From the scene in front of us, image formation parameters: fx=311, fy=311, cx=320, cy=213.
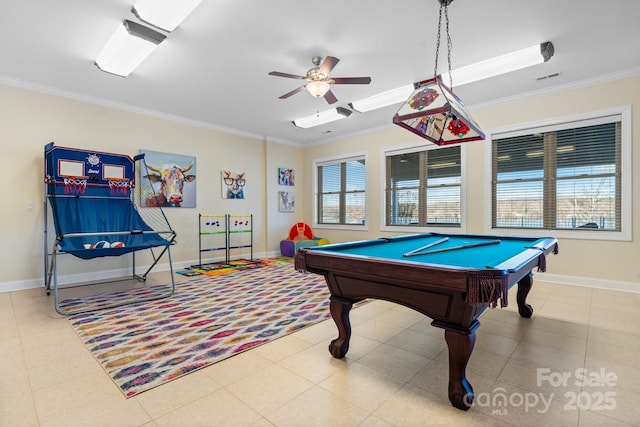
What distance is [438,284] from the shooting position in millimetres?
1668

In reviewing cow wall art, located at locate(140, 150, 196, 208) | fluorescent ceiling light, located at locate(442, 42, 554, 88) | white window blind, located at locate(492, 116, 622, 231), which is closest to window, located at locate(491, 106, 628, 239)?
white window blind, located at locate(492, 116, 622, 231)

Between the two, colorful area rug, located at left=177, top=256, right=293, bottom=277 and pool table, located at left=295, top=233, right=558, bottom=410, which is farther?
colorful area rug, located at left=177, top=256, right=293, bottom=277

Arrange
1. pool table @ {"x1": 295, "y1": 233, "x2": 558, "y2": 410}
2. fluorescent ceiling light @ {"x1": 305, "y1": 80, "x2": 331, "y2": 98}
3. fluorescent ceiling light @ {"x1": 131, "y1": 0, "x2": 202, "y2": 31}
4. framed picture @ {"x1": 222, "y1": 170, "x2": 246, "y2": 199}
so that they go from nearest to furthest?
pool table @ {"x1": 295, "y1": 233, "x2": 558, "y2": 410} → fluorescent ceiling light @ {"x1": 131, "y1": 0, "x2": 202, "y2": 31} → fluorescent ceiling light @ {"x1": 305, "y1": 80, "x2": 331, "y2": 98} → framed picture @ {"x1": 222, "y1": 170, "x2": 246, "y2": 199}

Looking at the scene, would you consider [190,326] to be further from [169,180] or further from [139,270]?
[169,180]

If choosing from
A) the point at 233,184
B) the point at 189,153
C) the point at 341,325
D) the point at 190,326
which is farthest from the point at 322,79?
the point at 233,184

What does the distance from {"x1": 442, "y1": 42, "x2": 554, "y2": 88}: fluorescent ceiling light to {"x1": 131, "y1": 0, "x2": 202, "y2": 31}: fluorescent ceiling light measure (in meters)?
2.67

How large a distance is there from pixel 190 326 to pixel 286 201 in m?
5.07

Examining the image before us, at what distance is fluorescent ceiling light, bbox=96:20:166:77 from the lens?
3.07 meters

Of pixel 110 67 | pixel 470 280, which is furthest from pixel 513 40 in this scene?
pixel 110 67

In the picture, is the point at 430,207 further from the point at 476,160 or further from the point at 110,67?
the point at 110,67

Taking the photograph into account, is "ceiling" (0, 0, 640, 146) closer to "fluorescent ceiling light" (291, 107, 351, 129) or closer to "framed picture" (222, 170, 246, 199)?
"fluorescent ceiling light" (291, 107, 351, 129)

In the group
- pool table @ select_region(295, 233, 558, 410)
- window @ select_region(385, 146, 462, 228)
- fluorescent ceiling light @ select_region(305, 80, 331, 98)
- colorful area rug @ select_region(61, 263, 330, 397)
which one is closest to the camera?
pool table @ select_region(295, 233, 558, 410)

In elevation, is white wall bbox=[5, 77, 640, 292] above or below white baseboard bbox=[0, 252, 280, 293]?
above

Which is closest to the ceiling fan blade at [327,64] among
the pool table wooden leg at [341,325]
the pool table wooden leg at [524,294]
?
the pool table wooden leg at [341,325]
